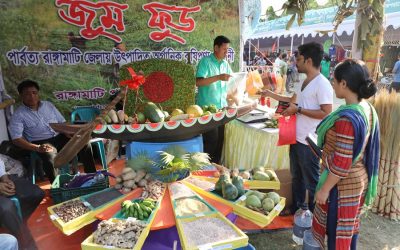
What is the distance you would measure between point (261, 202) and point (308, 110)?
35.7 inches

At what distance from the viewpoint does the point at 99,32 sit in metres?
4.76

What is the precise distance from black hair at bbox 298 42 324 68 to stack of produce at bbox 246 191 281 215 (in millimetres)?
1189

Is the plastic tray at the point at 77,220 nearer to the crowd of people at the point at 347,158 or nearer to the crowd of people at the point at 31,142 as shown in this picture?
the crowd of people at the point at 31,142

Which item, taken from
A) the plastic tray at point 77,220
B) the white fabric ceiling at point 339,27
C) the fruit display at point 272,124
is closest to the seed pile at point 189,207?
the plastic tray at point 77,220

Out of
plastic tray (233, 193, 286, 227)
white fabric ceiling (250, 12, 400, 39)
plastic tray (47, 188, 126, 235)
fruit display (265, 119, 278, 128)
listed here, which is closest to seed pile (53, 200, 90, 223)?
plastic tray (47, 188, 126, 235)

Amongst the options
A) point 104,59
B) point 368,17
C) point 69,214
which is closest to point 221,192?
point 69,214

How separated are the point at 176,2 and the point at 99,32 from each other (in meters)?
1.44

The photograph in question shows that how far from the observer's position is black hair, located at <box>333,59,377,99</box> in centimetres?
175

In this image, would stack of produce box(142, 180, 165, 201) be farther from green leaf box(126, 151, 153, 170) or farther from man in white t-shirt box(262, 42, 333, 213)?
man in white t-shirt box(262, 42, 333, 213)

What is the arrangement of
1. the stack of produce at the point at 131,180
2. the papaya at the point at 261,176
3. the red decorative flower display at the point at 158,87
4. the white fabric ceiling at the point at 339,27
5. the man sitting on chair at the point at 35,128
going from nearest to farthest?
the stack of produce at the point at 131,180
the papaya at the point at 261,176
the red decorative flower display at the point at 158,87
the man sitting on chair at the point at 35,128
the white fabric ceiling at the point at 339,27

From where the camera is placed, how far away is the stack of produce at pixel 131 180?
242 cm

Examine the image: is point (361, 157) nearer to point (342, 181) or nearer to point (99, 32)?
point (342, 181)

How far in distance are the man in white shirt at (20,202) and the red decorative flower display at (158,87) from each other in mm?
1322

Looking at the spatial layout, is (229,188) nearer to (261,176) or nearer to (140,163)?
(261,176)
